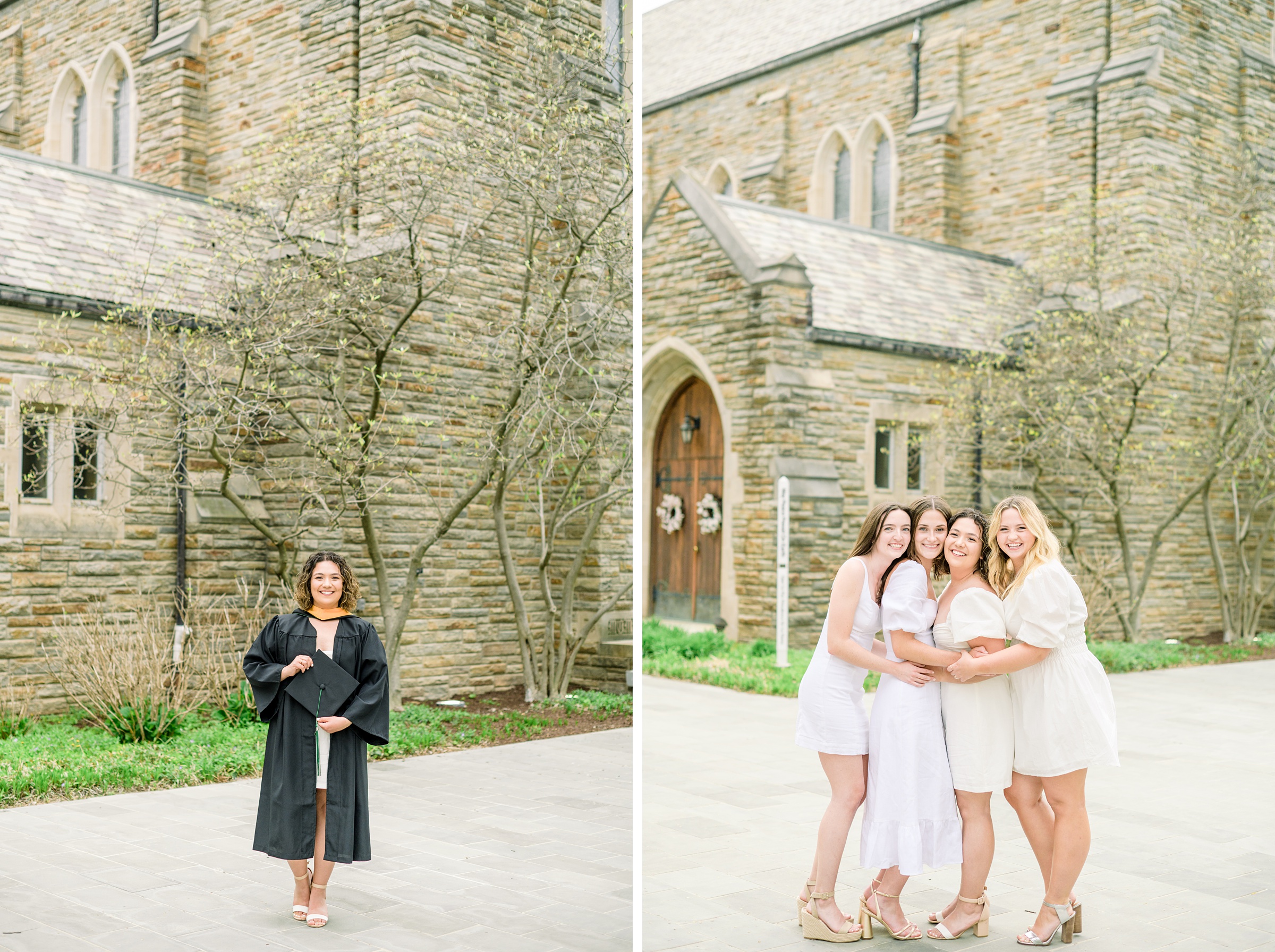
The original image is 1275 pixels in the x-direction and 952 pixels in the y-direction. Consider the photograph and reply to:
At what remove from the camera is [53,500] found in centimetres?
796

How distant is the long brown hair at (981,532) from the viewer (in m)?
3.84

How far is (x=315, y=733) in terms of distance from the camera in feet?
13.2

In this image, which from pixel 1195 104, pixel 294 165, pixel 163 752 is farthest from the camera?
pixel 1195 104

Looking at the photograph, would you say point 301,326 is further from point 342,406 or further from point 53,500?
point 53,500

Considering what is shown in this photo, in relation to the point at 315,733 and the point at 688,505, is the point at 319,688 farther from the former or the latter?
the point at 688,505

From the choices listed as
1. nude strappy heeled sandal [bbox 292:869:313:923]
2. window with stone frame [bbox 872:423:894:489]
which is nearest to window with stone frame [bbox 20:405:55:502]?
nude strappy heeled sandal [bbox 292:869:313:923]

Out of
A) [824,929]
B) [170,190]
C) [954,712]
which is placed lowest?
[824,929]

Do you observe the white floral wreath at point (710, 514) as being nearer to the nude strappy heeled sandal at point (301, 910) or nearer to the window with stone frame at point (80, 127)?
the window with stone frame at point (80, 127)

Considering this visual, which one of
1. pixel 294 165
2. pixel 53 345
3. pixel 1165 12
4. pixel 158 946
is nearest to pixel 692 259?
pixel 294 165

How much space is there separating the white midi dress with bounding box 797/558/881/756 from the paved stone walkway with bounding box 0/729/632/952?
41.0 inches

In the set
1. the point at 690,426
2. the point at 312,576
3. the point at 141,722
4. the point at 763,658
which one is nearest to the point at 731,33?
the point at 690,426

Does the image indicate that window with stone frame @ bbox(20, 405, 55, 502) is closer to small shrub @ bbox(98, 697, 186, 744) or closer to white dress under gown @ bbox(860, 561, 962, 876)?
small shrub @ bbox(98, 697, 186, 744)

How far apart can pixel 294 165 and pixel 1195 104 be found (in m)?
8.46

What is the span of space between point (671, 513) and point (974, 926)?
9.20 metres
